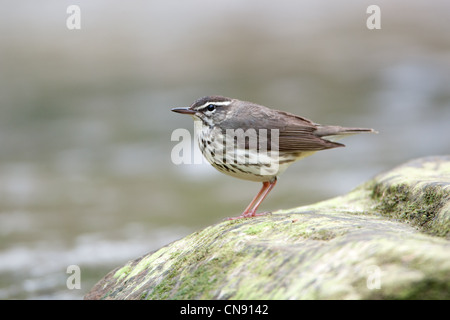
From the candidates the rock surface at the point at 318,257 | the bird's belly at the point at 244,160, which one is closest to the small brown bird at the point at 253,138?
the bird's belly at the point at 244,160

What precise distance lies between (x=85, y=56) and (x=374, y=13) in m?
12.0

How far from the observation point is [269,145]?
21.6 feet

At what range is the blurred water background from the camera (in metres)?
11.7

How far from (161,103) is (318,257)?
1420 centimetres

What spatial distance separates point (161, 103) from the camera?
59.2 ft

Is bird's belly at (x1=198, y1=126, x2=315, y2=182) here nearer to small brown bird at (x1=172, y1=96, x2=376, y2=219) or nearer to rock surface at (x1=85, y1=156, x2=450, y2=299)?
small brown bird at (x1=172, y1=96, x2=376, y2=219)

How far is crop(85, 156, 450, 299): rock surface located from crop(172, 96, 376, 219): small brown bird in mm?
722

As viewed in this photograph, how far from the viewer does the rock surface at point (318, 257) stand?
3807 millimetres
